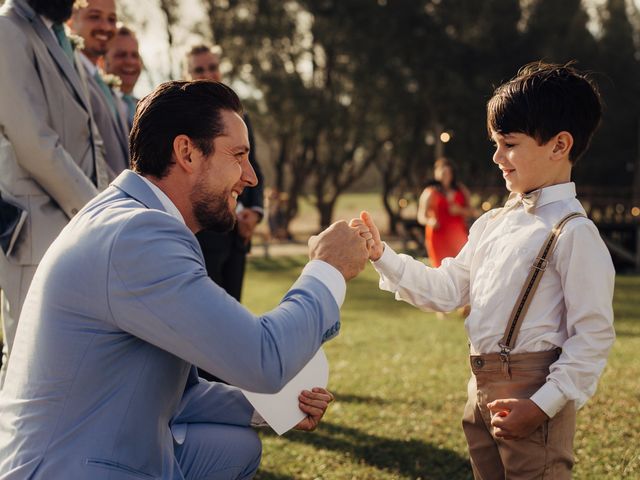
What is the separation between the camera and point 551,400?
8.21 ft

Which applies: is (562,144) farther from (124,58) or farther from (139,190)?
(124,58)

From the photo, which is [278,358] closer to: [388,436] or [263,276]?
[388,436]

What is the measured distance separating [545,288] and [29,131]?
2.29 m

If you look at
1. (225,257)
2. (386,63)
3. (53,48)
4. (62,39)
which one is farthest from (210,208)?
(386,63)

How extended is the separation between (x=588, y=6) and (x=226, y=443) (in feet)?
134

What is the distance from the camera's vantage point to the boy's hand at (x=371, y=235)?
2.77m

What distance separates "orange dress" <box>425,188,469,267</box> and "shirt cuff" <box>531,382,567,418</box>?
8806 millimetres

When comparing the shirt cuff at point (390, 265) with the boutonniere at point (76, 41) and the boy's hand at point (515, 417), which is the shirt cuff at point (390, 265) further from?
the boutonniere at point (76, 41)

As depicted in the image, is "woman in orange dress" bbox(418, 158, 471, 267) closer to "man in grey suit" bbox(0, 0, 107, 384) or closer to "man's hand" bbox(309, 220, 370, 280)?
"man in grey suit" bbox(0, 0, 107, 384)

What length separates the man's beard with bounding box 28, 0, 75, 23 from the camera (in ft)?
11.8

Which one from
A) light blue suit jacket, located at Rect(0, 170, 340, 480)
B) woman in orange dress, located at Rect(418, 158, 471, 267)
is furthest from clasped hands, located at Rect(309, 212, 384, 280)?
woman in orange dress, located at Rect(418, 158, 471, 267)

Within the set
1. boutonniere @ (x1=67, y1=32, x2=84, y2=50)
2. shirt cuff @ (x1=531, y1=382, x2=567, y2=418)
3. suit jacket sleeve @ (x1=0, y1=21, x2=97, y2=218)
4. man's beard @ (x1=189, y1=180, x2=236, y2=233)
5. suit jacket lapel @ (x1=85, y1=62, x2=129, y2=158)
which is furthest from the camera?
suit jacket lapel @ (x1=85, y1=62, x2=129, y2=158)

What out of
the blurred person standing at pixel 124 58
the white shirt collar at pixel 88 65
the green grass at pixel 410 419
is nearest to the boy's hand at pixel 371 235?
the green grass at pixel 410 419

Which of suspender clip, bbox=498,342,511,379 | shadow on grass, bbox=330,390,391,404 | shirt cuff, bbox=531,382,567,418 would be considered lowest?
shadow on grass, bbox=330,390,391,404
